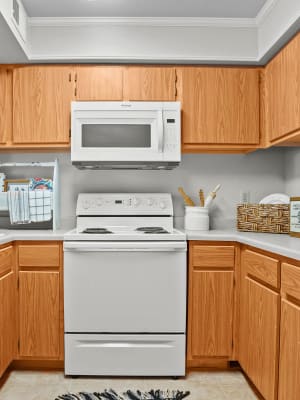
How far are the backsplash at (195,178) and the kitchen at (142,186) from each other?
0.01 meters

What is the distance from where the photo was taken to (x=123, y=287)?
2330 millimetres

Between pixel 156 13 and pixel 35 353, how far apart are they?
7.77ft

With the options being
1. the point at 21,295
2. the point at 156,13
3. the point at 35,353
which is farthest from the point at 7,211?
the point at 156,13

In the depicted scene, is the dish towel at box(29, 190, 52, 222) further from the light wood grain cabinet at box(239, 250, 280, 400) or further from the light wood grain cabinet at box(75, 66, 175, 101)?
the light wood grain cabinet at box(239, 250, 280, 400)

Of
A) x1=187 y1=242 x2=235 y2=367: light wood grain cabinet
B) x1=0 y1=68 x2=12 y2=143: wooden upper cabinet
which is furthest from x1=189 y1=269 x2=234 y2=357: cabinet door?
x1=0 y1=68 x2=12 y2=143: wooden upper cabinet

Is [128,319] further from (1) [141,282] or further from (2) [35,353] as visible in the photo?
(2) [35,353]

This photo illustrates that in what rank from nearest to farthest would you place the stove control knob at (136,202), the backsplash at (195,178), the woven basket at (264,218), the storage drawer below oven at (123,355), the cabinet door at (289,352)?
the cabinet door at (289,352) < the storage drawer below oven at (123,355) < the woven basket at (264,218) < the stove control knob at (136,202) < the backsplash at (195,178)

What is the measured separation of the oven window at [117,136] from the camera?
2.64 m

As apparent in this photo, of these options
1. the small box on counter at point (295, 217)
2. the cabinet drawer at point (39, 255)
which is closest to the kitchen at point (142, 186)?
the cabinet drawer at point (39, 255)

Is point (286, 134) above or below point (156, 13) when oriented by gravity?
below

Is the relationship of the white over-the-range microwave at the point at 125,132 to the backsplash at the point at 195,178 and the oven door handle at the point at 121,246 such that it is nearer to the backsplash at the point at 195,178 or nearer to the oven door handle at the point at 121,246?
the backsplash at the point at 195,178

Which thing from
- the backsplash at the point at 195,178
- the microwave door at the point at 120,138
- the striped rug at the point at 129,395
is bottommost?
the striped rug at the point at 129,395

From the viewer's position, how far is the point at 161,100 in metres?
2.68

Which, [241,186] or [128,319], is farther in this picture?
[241,186]
